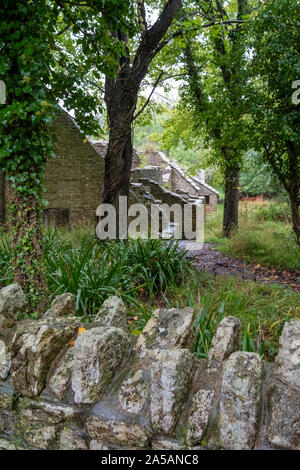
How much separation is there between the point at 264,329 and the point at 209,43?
979 centimetres

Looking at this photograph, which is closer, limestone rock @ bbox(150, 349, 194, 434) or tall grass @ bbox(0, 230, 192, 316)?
limestone rock @ bbox(150, 349, 194, 434)

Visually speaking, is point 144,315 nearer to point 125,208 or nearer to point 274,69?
point 125,208

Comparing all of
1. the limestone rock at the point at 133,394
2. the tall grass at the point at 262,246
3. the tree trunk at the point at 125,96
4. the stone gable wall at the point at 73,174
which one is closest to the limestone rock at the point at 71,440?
the limestone rock at the point at 133,394

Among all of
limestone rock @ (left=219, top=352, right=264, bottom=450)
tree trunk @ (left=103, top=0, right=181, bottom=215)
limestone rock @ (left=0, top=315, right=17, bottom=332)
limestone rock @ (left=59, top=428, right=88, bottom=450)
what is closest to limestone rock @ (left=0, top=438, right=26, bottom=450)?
limestone rock @ (left=59, top=428, right=88, bottom=450)

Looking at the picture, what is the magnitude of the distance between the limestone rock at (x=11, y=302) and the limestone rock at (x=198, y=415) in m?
1.24

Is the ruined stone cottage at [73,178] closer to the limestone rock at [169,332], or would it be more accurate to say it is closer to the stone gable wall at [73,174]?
the stone gable wall at [73,174]

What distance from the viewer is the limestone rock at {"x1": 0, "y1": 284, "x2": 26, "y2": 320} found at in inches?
79.7

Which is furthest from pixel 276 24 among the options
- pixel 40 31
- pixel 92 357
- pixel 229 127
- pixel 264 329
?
pixel 92 357

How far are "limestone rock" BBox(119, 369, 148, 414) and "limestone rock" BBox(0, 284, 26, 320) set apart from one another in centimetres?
94

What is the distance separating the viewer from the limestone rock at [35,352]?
→ 162 centimetres

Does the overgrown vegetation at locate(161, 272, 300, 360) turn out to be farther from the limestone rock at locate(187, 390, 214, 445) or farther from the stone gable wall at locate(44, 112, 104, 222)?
the stone gable wall at locate(44, 112, 104, 222)

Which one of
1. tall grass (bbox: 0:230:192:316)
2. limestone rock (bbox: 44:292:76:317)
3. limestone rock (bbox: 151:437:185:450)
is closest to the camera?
limestone rock (bbox: 151:437:185:450)

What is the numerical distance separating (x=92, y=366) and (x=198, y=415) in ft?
1.64

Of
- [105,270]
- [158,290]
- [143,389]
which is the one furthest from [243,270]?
[143,389]
